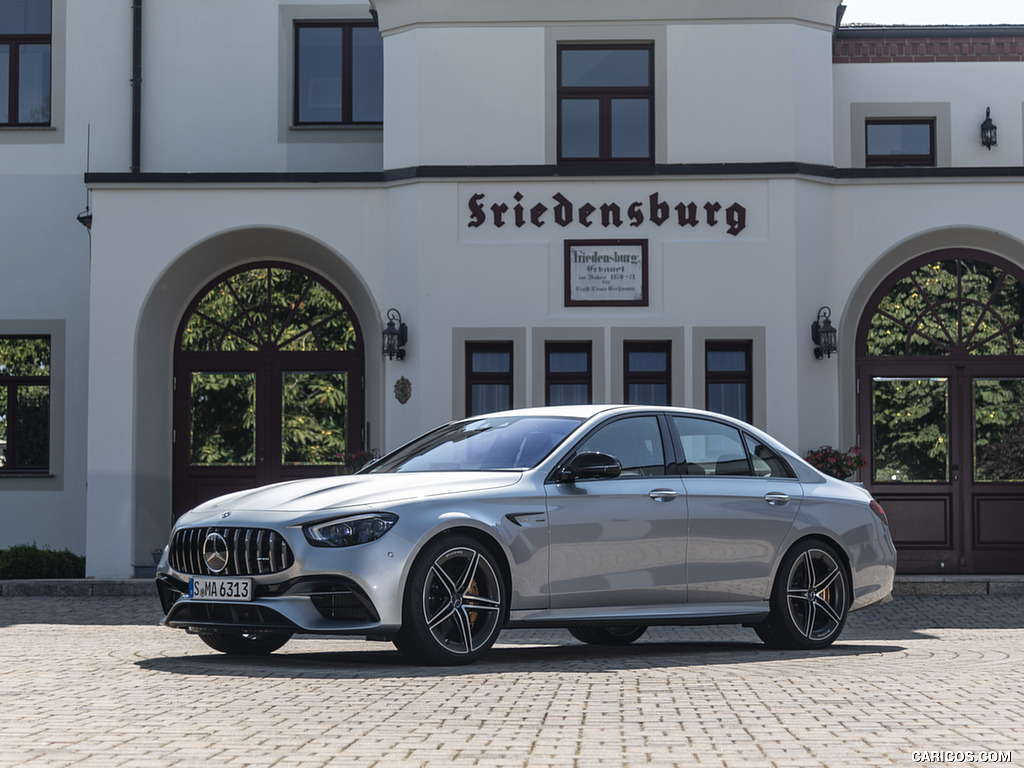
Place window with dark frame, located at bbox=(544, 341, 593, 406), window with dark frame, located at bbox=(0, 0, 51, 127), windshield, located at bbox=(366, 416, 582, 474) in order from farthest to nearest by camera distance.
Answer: window with dark frame, located at bbox=(0, 0, 51, 127) < window with dark frame, located at bbox=(544, 341, 593, 406) < windshield, located at bbox=(366, 416, 582, 474)

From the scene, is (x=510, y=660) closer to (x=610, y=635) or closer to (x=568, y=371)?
(x=610, y=635)

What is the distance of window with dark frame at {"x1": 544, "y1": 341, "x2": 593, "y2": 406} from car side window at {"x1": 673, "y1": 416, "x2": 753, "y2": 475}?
7.70 m

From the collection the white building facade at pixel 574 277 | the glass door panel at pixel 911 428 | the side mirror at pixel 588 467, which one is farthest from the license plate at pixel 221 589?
the glass door panel at pixel 911 428

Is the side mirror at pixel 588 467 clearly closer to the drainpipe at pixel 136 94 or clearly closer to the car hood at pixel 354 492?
the car hood at pixel 354 492

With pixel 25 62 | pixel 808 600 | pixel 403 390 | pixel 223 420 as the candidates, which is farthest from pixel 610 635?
pixel 25 62

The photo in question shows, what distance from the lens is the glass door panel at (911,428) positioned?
1858cm

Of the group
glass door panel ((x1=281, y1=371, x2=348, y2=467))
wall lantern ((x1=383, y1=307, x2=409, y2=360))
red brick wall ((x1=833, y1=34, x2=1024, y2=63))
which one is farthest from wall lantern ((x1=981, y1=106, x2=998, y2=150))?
glass door panel ((x1=281, y1=371, x2=348, y2=467))

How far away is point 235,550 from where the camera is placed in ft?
27.9

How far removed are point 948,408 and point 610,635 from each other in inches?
360

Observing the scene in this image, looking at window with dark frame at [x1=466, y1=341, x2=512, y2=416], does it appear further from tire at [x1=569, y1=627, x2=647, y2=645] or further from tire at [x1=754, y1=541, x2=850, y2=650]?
tire at [x1=754, y1=541, x2=850, y2=650]

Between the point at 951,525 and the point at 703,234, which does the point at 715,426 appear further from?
the point at 951,525

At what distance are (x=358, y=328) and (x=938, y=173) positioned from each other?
7.54m

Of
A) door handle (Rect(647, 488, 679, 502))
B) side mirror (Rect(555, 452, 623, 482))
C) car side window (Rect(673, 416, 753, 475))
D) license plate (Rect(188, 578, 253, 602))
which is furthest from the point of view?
car side window (Rect(673, 416, 753, 475))

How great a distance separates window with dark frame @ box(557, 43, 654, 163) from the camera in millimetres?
18203
